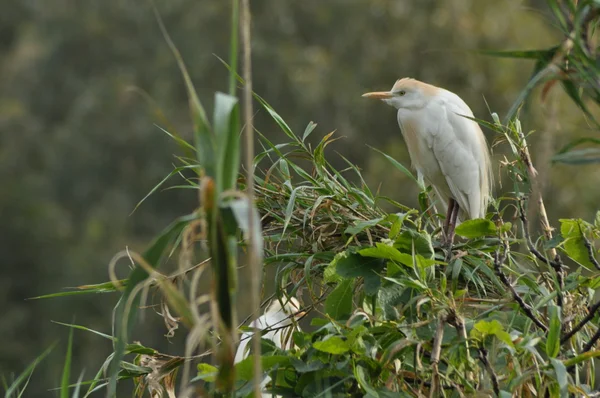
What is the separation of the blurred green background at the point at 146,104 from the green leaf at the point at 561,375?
880cm

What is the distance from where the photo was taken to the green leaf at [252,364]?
6.17 feet

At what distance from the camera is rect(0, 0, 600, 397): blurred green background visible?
474 inches

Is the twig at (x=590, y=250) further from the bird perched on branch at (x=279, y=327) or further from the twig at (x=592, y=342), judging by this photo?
the bird perched on branch at (x=279, y=327)

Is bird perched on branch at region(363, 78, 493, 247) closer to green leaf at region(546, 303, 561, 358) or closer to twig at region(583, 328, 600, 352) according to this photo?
twig at region(583, 328, 600, 352)

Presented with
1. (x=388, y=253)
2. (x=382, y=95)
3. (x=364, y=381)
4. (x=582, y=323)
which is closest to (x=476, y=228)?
(x=388, y=253)

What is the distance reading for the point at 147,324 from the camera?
40.0 feet

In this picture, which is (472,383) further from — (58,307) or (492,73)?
(58,307)

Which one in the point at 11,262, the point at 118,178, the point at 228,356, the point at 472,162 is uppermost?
the point at 228,356

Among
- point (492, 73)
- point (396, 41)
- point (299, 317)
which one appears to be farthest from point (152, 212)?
point (299, 317)

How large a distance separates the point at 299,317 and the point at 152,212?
1132 cm

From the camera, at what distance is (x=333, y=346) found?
185 centimetres

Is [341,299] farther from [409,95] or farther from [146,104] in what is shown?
[146,104]

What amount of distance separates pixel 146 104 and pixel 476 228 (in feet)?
38.1

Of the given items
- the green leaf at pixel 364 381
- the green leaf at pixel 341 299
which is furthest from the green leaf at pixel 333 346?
the green leaf at pixel 341 299
